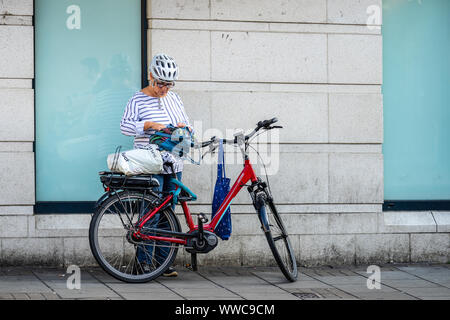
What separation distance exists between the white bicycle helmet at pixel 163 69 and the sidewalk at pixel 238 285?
184 cm

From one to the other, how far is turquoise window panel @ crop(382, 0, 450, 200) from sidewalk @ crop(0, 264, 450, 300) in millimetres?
1127

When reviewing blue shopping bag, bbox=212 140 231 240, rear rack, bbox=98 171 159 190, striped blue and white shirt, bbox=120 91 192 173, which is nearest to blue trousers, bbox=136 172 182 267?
rear rack, bbox=98 171 159 190

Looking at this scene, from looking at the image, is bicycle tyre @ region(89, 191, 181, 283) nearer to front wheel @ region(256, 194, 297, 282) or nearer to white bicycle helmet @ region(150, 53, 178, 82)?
front wheel @ region(256, 194, 297, 282)

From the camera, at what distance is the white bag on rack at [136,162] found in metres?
6.80

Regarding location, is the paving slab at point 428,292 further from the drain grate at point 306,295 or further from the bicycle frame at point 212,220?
the bicycle frame at point 212,220

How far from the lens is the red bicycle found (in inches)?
269

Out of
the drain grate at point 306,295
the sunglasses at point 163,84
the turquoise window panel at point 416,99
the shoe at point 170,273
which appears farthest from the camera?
the turquoise window panel at point 416,99

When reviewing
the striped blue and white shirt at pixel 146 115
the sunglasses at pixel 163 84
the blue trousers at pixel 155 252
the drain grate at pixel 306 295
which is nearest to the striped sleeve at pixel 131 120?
the striped blue and white shirt at pixel 146 115

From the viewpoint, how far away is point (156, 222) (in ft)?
22.8

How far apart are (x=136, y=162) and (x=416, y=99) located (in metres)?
3.58

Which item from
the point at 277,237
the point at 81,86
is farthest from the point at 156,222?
the point at 81,86
